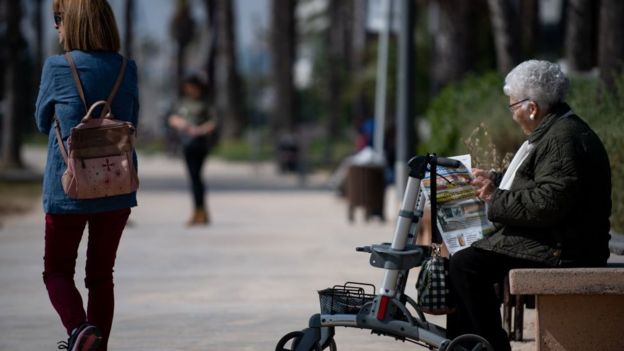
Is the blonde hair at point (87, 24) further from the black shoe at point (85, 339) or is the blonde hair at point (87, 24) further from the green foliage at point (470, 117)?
the green foliage at point (470, 117)

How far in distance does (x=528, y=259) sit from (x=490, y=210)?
0.30m

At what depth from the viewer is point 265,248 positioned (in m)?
14.4

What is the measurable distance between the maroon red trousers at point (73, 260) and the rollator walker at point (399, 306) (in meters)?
0.97

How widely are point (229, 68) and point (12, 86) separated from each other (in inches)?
709

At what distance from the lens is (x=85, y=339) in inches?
264

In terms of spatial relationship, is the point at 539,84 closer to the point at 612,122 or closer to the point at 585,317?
the point at 585,317

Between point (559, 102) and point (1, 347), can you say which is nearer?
point (559, 102)

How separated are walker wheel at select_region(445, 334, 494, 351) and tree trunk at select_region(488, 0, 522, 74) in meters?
13.2

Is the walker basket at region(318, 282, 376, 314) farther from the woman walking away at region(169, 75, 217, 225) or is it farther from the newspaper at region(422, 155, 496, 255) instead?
the woman walking away at region(169, 75, 217, 225)

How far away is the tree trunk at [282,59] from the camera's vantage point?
42.8 m

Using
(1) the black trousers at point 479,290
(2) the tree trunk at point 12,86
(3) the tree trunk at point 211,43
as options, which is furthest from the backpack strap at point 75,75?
(3) the tree trunk at point 211,43

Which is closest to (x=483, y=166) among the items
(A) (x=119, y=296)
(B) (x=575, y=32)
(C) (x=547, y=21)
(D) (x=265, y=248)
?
(A) (x=119, y=296)

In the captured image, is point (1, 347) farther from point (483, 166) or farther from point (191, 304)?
point (483, 166)

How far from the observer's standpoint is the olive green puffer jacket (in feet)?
20.9
